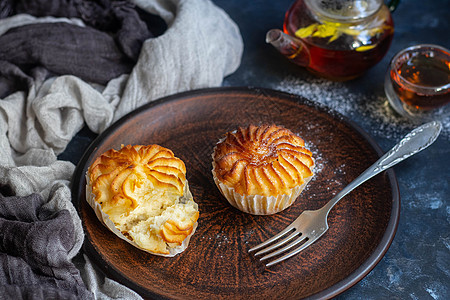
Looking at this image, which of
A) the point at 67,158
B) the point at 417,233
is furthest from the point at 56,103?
the point at 417,233

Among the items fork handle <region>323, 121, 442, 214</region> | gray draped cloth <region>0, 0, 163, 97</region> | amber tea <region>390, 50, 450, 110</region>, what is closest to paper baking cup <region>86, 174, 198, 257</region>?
fork handle <region>323, 121, 442, 214</region>

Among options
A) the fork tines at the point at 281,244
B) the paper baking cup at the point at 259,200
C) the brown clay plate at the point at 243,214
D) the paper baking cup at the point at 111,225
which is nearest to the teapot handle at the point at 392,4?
the brown clay plate at the point at 243,214

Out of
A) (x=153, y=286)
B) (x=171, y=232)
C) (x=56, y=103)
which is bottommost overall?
(x=153, y=286)

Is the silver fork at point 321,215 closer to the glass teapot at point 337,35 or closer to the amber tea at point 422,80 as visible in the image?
the amber tea at point 422,80

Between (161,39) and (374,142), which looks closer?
(374,142)

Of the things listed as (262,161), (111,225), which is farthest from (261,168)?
(111,225)

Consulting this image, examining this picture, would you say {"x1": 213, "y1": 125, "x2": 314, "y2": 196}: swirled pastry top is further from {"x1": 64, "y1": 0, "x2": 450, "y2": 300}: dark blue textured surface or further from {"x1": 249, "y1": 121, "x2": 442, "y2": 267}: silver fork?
{"x1": 64, "y1": 0, "x2": 450, "y2": 300}: dark blue textured surface

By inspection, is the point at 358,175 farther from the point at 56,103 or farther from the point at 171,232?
the point at 56,103
